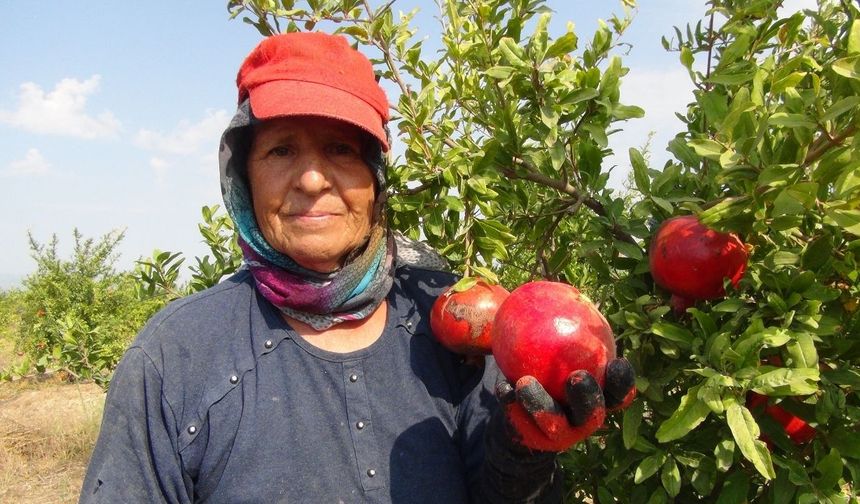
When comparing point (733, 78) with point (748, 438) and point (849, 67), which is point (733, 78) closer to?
point (849, 67)

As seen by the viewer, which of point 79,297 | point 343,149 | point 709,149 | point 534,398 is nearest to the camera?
point 534,398

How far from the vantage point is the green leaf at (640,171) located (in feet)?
4.96

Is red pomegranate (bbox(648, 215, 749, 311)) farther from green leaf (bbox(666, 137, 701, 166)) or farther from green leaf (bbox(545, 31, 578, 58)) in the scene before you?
green leaf (bbox(545, 31, 578, 58))

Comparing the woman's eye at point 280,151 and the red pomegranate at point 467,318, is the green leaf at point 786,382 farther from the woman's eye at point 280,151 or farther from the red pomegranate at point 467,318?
the woman's eye at point 280,151

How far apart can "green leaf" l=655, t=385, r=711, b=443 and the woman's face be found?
30.7 inches

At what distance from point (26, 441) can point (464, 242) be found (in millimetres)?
6223

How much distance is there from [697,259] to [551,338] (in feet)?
1.28

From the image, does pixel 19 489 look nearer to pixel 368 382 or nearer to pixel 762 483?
pixel 368 382

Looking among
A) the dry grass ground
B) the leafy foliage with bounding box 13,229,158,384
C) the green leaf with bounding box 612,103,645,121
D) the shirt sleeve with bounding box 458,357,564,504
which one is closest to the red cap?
the green leaf with bounding box 612,103,645,121

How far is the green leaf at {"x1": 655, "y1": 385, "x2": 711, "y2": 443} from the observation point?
1115mm

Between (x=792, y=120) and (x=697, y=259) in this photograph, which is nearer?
(x=792, y=120)

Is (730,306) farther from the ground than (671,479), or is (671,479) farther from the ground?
(730,306)

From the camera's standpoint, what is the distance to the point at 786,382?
3.41ft

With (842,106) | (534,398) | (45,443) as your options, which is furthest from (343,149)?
(45,443)
